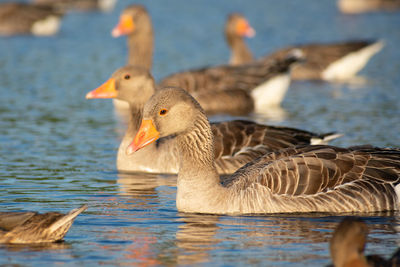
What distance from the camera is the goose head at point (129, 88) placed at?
14.1 m

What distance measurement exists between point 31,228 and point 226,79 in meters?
11.1

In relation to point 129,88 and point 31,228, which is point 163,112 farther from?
point 129,88

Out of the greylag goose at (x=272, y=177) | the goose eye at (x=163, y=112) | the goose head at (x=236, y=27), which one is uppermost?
the goose head at (x=236, y=27)

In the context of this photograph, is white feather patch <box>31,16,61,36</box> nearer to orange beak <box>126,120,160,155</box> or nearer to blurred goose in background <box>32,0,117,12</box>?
blurred goose in background <box>32,0,117,12</box>

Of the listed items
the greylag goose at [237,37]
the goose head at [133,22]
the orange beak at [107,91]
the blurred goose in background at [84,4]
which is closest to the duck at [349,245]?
the orange beak at [107,91]

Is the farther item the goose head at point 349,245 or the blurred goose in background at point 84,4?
the blurred goose in background at point 84,4

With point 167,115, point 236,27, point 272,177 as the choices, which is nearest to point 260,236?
point 272,177

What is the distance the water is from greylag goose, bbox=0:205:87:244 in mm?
137

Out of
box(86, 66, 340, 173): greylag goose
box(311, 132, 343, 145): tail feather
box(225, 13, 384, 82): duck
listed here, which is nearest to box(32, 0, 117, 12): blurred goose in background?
box(225, 13, 384, 82): duck

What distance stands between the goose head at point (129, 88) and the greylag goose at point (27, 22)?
18245 millimetres

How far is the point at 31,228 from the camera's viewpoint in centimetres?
895

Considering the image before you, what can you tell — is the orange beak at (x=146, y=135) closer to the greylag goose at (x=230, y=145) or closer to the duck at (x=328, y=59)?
the greylag goose at (x=230, y=145)

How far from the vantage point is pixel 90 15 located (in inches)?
1492

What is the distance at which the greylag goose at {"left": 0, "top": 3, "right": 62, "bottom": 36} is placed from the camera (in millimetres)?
31703
